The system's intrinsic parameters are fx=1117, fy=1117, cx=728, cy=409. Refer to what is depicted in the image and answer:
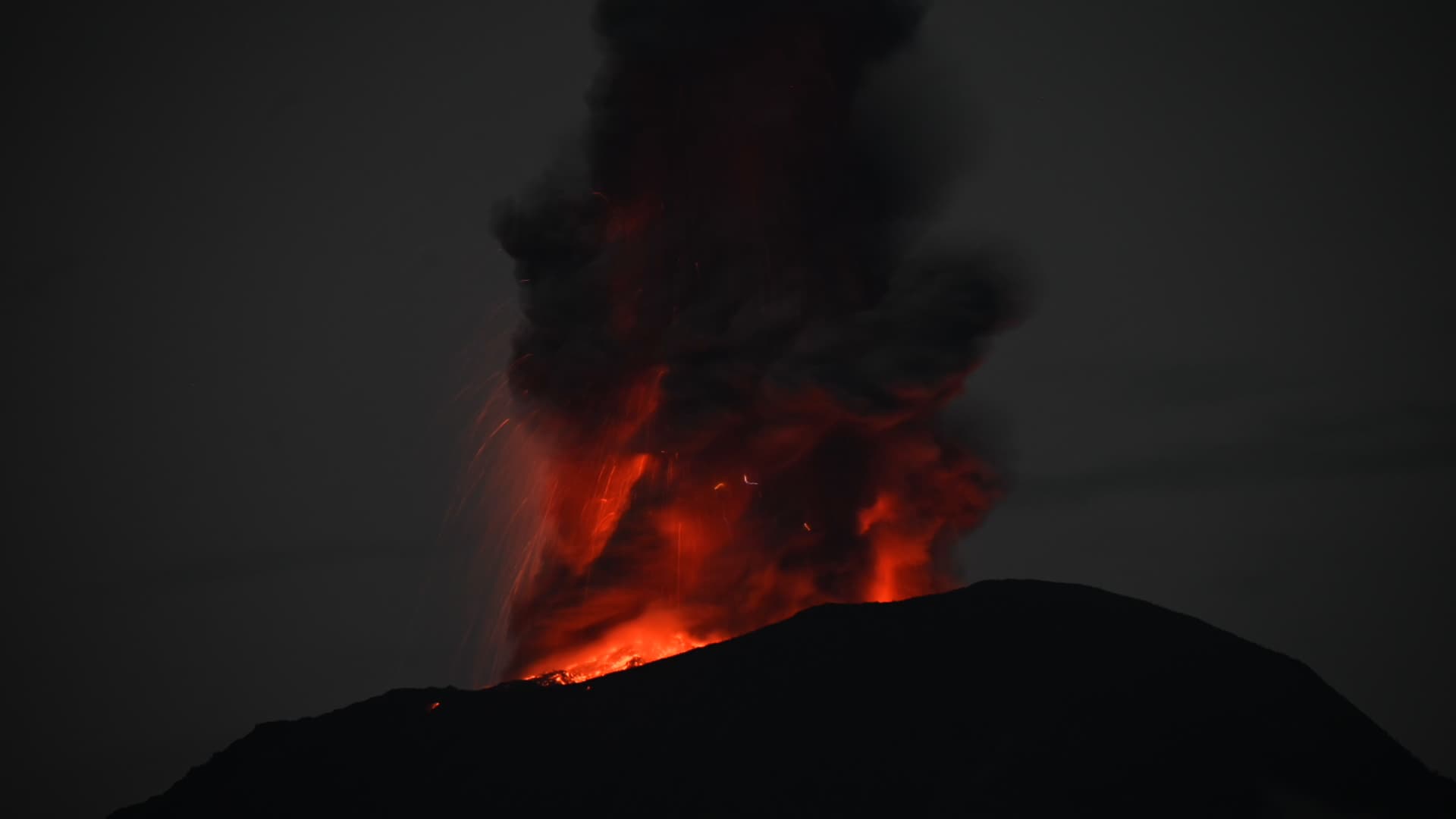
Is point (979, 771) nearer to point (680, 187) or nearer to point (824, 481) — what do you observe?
point (824, 481)

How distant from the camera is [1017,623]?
44.4m

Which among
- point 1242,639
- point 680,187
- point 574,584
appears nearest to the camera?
point 1242,639

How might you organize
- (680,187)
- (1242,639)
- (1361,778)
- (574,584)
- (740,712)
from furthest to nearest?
(680,187), (574,584), (1242,639), (740,712), (1361,778)

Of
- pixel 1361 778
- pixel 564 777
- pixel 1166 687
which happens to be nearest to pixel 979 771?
pixel 1166 687

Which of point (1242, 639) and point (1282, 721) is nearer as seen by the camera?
point (1282, 721)

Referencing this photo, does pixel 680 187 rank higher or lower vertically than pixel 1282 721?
higher

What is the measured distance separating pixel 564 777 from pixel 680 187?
28.3m

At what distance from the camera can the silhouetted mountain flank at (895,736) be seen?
34.7 meters

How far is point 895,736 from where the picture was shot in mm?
38281

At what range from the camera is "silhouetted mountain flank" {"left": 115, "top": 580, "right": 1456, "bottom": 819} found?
114 feet

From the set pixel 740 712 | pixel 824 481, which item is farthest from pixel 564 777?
pixel 824 481

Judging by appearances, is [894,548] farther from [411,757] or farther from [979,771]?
[411,757]

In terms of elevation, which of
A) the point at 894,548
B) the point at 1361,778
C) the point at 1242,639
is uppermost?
the point at 894,548

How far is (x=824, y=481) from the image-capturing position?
164ft
